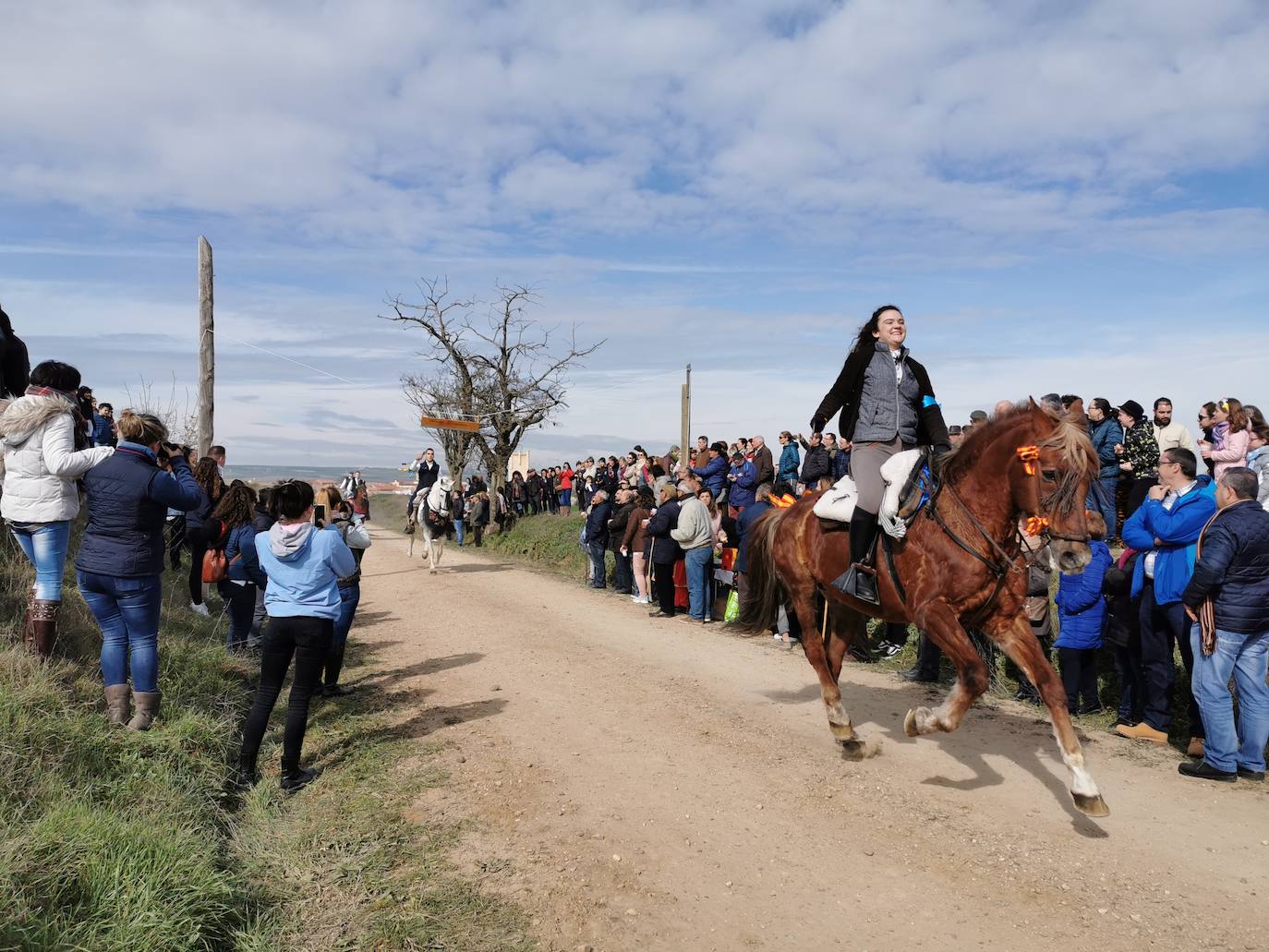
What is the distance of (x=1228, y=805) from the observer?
558 centimetres

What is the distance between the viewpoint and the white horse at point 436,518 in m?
19.3

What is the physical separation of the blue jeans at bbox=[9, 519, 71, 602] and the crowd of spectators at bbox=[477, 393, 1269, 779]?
5927 mm

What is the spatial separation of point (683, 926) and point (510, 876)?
Result: 3.37ft

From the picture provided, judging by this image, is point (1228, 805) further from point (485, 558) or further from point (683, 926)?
point (485, 558)

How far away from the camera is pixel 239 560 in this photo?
874 cm

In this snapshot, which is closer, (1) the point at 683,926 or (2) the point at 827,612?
(1) the point at 683,926

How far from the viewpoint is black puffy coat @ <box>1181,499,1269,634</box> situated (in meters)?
5.81

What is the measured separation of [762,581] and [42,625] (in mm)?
5940

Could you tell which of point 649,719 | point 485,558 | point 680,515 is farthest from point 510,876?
point 485,558

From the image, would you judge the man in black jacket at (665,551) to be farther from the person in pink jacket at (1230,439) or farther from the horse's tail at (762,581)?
the person in pink jacket at (1230,439)

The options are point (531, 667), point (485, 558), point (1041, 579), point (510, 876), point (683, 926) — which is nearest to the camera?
point (683, 926)

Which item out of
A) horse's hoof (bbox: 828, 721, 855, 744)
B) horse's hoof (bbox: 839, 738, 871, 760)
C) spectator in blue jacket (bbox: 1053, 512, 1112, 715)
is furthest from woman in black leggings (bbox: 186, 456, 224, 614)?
spectator in blue jacket (bbox: 1053, 512, 1112, 715)

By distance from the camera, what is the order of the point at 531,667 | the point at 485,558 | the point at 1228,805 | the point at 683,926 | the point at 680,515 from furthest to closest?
the point at 485,558 < the point at 680,515 < the point at 531,667 < the point at 1228,805 < the point at 683,926

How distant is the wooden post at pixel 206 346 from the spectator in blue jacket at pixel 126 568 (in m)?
9.28
